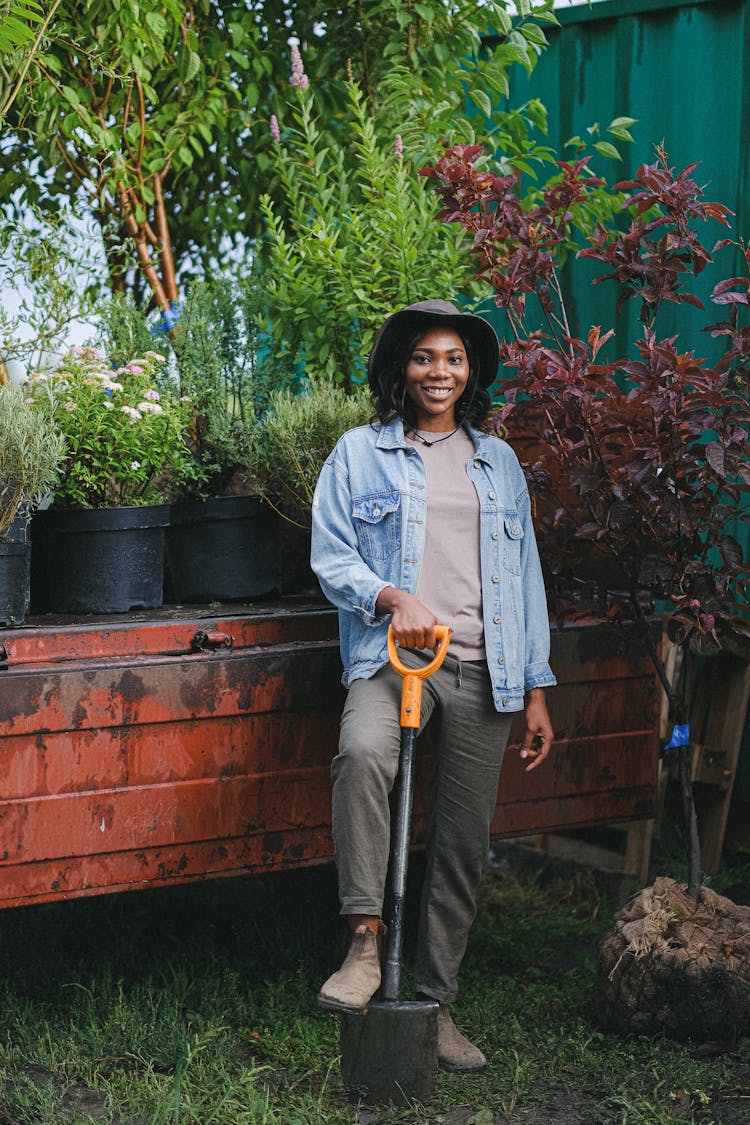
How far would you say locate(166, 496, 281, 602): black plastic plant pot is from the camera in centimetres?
371

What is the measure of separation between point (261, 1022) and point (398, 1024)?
706 millimetres

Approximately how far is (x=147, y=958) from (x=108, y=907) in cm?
47

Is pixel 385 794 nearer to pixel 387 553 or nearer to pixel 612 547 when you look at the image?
pixel 387 553

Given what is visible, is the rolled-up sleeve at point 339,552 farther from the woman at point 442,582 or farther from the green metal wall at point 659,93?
the green metal wall at point 659,93

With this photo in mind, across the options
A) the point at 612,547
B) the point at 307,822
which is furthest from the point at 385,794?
the point at 612,547

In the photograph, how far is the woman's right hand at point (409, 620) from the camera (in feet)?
9.29

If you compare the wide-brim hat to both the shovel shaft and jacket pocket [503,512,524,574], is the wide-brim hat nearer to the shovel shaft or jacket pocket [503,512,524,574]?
jacket pocket [503,512,524,574]

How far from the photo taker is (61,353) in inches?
159

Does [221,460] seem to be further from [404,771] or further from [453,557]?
[404,771]

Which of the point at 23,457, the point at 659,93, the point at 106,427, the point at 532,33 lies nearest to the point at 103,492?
the point at 106,427

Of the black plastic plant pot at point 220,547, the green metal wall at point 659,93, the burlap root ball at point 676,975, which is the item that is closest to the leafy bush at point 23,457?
the black plastic plant pot at point 220,547

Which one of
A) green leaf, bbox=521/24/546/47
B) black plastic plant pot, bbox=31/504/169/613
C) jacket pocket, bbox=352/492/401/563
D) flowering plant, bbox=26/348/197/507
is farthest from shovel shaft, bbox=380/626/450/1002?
green leaf, bbox=521/24/546/47

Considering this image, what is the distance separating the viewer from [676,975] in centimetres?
314

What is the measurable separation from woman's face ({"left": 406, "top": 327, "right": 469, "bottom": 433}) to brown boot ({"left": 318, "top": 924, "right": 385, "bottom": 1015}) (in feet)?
4.27
